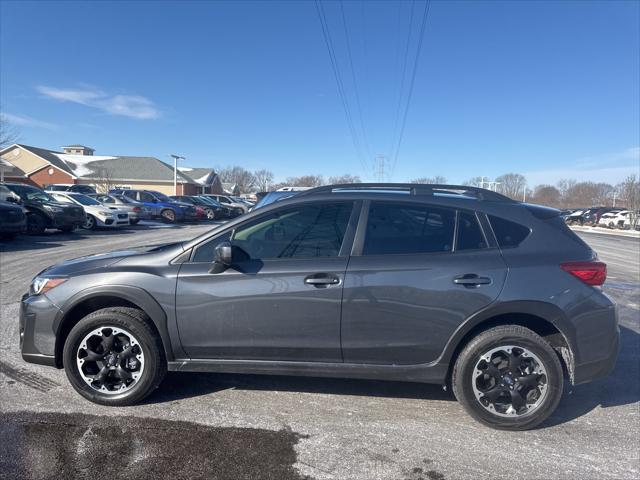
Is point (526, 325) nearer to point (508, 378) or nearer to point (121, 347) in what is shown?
point (508, 378)

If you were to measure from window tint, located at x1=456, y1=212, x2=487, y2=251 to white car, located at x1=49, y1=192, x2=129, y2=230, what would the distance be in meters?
17.9

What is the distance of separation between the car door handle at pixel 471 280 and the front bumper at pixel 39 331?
3118 millimetres

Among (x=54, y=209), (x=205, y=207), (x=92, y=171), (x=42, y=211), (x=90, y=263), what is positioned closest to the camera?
(x=90, y=263)

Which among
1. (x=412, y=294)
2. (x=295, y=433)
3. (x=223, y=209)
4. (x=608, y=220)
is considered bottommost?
(x=295, y=433)

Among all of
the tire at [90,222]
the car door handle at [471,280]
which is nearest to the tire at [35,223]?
the tire at [90,222]

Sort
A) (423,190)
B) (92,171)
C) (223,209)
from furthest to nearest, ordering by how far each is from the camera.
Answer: (92,171) < (223,209) < (423,190)

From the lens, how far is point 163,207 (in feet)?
84.9

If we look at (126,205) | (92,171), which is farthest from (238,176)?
(126,205)

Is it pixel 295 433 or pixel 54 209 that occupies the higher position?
pixel 54 209

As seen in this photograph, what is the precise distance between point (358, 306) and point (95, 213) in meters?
18.1

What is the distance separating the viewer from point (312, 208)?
3.48 m

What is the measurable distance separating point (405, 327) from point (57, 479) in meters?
2.41

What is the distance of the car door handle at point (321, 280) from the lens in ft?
10.4

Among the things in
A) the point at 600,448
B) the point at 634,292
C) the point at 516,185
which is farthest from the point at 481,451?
the point at 516,185
